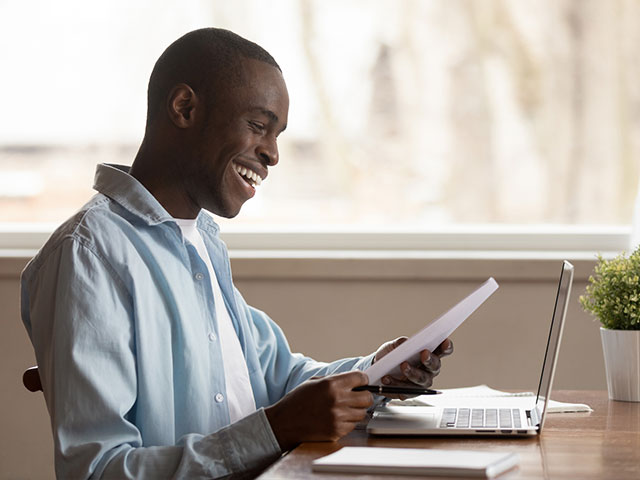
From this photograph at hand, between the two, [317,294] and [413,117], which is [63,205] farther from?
[413,117]

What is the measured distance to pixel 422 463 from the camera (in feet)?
3.22

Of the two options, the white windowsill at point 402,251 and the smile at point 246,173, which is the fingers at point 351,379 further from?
the white windowsill at point 402,251

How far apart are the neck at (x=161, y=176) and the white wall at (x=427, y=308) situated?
113 cm

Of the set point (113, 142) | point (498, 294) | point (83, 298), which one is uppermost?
point (113, 142)

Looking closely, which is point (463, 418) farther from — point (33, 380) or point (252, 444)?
point (33, 380)

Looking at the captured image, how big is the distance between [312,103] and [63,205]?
899mm

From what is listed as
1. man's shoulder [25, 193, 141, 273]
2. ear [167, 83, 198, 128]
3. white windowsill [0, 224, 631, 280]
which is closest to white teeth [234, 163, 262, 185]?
ear [167, 83, 198, 128]

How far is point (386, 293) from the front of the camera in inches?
101

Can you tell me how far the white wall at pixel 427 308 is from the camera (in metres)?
2.52

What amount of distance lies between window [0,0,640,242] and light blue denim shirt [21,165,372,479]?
1.38 metres

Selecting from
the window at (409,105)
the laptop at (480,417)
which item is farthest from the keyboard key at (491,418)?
the window at (409,105)

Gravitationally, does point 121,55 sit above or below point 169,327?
above

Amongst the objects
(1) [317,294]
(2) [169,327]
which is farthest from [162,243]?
(1) [317,294]

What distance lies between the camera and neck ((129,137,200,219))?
1.45 meters
